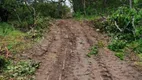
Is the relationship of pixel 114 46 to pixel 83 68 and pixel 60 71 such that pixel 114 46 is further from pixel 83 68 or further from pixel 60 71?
pixel 60 71

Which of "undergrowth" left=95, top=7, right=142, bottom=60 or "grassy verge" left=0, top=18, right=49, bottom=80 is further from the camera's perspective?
"undergrowth" left=95, top=7, right=142, bottom=60

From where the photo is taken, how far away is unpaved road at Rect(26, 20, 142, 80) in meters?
8.65

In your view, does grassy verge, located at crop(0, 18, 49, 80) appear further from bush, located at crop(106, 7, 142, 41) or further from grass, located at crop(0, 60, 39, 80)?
bush, located at crop(106, 7, 142, 41)

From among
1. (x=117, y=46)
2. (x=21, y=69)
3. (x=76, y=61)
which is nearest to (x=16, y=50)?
(x=21, y=69)

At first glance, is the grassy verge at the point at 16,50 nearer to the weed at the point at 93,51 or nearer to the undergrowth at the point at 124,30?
the weed at the point at 93,51

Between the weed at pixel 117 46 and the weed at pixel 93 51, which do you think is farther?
the weed at pixel 117 46

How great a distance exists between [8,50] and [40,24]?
19.5ft

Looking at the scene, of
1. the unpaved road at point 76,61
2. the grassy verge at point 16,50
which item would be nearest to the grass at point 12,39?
the grassy verge at point 16,50

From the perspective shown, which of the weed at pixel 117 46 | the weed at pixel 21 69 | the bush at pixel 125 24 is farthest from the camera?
the bush at pixel 125 24

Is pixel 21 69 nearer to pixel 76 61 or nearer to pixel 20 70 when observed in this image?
pixel 20 70

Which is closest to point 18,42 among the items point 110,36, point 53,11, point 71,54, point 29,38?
point 29,38

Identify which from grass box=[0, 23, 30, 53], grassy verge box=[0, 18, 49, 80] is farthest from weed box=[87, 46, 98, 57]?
grass box=[0, 23, 30, 53]

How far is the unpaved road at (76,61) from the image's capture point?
28.4ft

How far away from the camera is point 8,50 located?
1134cm
